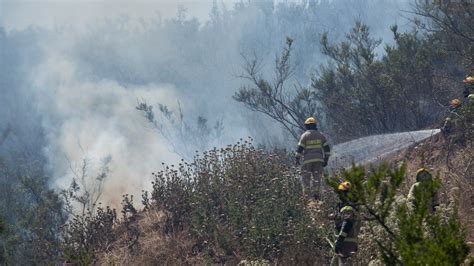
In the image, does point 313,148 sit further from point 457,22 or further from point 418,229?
point 418,229

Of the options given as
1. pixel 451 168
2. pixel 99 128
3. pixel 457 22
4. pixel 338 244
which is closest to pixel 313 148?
pixel 451 168

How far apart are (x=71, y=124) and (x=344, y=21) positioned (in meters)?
19.6

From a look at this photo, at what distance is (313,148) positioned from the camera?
11.0 meters

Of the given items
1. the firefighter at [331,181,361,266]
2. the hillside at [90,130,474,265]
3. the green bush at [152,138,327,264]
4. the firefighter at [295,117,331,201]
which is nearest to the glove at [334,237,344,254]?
the firefighter at [331,181,361,266]

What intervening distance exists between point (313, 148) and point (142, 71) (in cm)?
3648

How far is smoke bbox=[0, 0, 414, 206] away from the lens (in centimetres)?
Result: 3322

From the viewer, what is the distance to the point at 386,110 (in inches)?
653

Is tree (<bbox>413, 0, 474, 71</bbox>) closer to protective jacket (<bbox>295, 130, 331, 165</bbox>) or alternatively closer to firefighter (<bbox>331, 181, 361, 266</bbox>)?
protective jacket (<bbox>295, 130, 331, 165</bbox>)

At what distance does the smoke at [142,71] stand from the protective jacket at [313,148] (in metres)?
18.1

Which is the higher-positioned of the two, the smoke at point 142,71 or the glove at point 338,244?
the smoke at point 142,71

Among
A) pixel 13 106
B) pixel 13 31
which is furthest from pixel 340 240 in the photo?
pixel 13 31

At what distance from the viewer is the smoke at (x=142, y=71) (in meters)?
33.2

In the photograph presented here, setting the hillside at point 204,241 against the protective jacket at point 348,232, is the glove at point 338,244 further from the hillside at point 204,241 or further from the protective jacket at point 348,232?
the hillside at point 204,241

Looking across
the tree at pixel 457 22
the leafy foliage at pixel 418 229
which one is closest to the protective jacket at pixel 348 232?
the leafy foliage at pixel 418 229
